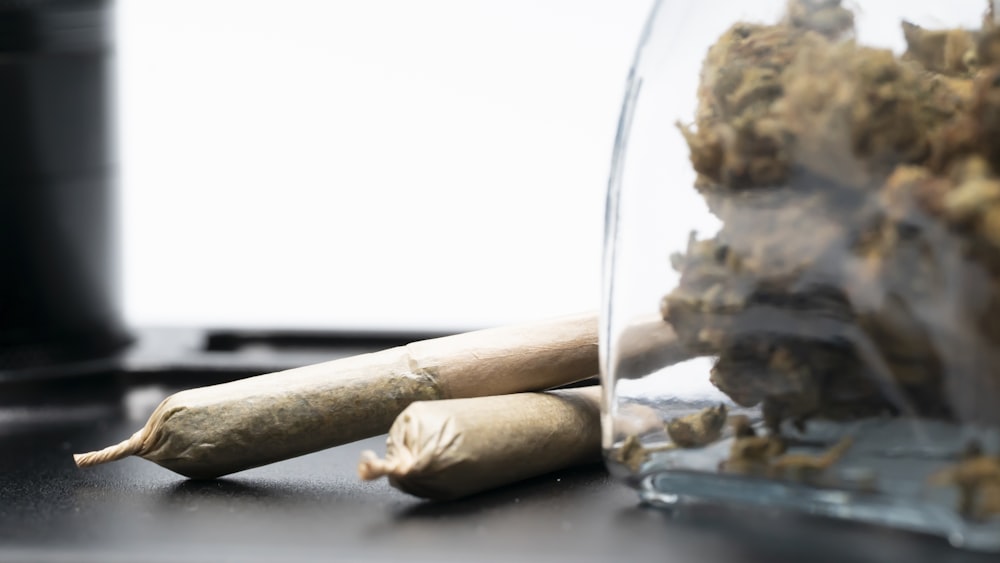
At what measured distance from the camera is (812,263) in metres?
0.40

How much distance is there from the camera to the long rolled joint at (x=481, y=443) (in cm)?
45

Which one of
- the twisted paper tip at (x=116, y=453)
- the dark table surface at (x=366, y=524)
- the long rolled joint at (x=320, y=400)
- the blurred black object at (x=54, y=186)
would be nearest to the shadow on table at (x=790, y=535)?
the dark table surface at (x=366, y=524)

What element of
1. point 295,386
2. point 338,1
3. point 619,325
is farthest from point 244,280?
point 619,325

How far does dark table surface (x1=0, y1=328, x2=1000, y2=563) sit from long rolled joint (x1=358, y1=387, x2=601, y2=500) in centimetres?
1

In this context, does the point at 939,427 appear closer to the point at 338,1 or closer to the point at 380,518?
the point at 380,518

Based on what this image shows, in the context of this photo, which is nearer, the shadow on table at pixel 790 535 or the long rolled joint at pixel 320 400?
the shadow on table at pixel 790 535

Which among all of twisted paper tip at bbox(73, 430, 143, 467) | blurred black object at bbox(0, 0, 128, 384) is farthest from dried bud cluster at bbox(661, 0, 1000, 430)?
blurred black object at bbox(0, 0, 128, 384)

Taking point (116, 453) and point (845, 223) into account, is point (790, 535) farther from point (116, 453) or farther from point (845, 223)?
point (116, 453)

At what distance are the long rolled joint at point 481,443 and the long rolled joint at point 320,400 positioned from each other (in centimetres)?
3

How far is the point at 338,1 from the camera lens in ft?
3.74

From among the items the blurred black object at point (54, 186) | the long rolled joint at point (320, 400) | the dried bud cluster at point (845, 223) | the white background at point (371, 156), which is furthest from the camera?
the white background at point (371, 156)

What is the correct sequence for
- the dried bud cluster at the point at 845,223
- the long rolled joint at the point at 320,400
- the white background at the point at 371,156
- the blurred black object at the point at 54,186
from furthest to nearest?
the white background at the point at 371,156 < the blurred black object at the point at 54,186 < the long rolled joint at the point at 320,400 < the dried bud cluster at the point at 845,223

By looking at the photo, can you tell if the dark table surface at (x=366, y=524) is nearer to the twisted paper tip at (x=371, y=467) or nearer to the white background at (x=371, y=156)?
the twisted paper tip at (x=371, y=467)

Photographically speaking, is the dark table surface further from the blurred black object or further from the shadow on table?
the blurred black object
